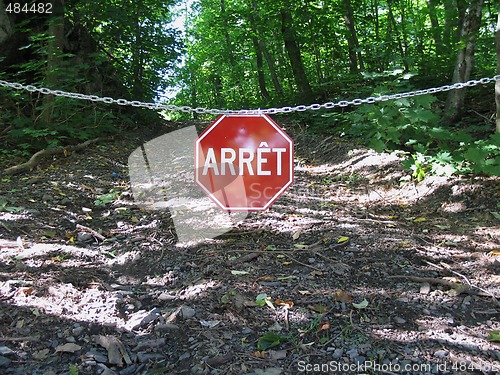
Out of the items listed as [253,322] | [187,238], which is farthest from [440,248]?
[187,238]

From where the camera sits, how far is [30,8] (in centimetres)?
848

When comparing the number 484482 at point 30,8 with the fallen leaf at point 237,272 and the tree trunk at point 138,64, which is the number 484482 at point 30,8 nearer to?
the tree trunk at point 138,64

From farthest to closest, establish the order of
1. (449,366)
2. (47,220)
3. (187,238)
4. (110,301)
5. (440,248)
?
1. (47,220)
2. (187,238)
3. (440,248)
4. (110,301)
5. (449,366)

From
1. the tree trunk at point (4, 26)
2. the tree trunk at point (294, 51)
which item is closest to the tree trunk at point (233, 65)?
the tree trunk at point (294, 51)

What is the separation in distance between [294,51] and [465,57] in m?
7.16

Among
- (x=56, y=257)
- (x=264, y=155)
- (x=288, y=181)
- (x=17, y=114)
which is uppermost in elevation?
A: (x=17, y=114)

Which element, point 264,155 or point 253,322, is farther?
point 264,155

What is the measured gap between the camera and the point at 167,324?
7.84 feet

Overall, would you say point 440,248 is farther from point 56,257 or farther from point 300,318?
point 56,257

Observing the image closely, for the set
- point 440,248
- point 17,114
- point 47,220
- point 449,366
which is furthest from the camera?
point 17,114

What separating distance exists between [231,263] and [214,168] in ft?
2.51

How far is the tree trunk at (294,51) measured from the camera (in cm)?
1255

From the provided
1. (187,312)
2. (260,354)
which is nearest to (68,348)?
(187,312)

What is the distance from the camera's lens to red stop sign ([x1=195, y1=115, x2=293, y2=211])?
10.7ft
